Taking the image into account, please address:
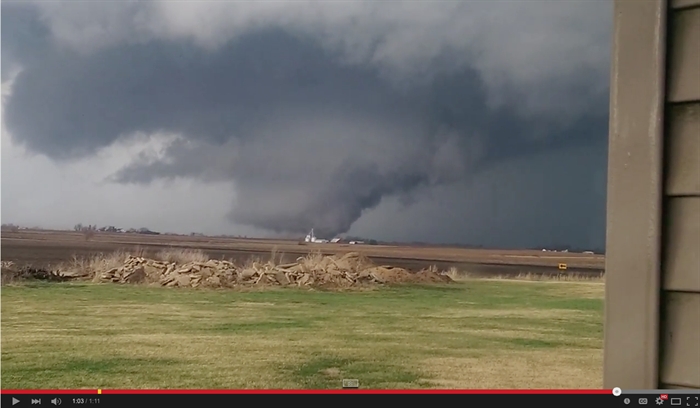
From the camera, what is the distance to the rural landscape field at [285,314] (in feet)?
4.33

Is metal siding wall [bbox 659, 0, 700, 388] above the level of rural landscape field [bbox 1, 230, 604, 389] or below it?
above

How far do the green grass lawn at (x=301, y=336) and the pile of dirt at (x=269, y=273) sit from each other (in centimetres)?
3

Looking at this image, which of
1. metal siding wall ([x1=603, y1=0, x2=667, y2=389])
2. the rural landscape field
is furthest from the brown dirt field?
metal siding wall ([x1=603, y1=0, x2=667, y2=389])

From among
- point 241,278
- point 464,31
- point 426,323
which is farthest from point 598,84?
point 241,278

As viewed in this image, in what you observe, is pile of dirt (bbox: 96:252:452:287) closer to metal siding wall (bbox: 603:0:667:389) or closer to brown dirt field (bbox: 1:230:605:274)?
brown dirt field (bbox: 1:230:605:274)

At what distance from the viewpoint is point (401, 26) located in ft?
4.41

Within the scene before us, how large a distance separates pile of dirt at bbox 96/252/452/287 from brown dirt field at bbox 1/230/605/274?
23mm

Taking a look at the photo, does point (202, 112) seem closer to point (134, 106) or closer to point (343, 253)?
point (134, 106)

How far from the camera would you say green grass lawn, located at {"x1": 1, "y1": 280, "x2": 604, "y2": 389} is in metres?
1.31
